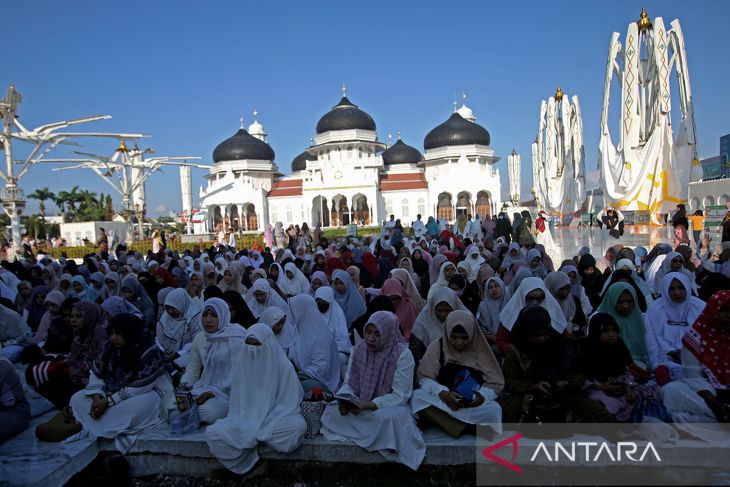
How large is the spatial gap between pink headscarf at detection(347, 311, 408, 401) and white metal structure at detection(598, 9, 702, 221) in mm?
11412

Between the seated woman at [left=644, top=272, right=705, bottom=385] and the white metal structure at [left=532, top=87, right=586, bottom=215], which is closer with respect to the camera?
the seated woman at [left=644, top=272, right=705, bottom=385]

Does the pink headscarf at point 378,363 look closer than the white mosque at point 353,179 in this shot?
Yes

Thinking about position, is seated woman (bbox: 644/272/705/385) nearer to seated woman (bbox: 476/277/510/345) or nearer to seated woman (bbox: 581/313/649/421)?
seated woman (bbox: 581/313/649/421)

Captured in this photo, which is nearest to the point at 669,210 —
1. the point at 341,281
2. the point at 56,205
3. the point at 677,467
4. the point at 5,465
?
the point at 341,281

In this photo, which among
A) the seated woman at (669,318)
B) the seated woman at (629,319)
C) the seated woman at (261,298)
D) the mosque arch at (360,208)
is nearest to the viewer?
the seated woman at (669,318)

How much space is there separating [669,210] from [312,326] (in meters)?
11.4

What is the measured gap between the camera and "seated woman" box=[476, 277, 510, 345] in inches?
173

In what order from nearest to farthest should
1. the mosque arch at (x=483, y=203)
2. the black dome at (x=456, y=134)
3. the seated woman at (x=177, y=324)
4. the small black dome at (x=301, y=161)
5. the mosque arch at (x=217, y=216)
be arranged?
the seated woman at (x=177, y=324), the mosque arch at (x=483, y=203), the black dome at (x=456, y=134), the mosque arch at (x=217, y=216), the small black dome at (x=301, y=161)

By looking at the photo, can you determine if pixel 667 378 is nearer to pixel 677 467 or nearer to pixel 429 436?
pixel 677 467

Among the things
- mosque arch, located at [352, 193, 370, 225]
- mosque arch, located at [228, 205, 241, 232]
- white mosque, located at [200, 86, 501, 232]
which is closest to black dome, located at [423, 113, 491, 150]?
white mosque, located at [200, 86, 501, 232]

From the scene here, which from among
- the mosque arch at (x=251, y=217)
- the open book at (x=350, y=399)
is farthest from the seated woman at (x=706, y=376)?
the mosque arch at (x=251, y=217)

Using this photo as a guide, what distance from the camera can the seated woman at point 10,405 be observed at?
2893 millimetres

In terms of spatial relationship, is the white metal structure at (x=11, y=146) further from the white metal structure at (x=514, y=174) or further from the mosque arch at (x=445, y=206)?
the white metal structure at (x=514, y=174)

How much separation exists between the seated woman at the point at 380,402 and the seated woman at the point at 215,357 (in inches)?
28.9
